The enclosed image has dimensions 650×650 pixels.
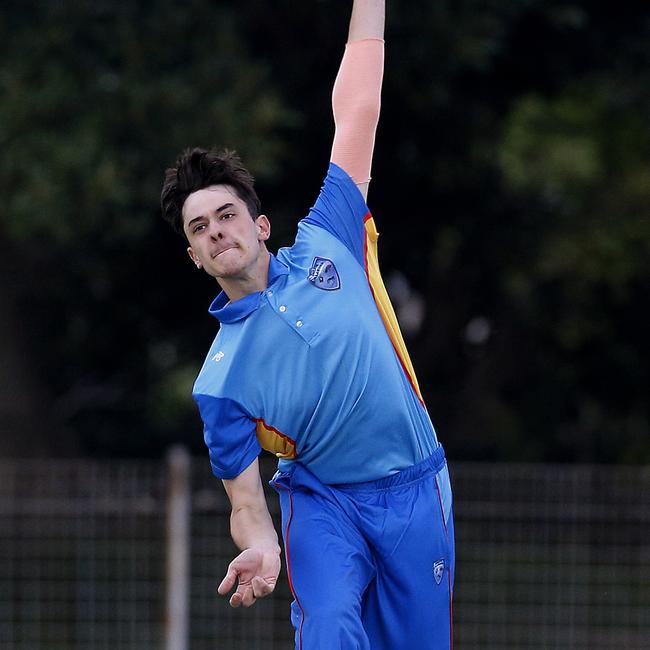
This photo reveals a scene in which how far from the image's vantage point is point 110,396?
13727 mm

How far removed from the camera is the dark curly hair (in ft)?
12.8

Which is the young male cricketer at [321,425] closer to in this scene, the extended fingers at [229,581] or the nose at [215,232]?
the nose at [215,232]

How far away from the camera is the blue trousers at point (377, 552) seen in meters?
3.83

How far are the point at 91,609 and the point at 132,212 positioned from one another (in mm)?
2723

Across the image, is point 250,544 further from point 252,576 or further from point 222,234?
point 222,234

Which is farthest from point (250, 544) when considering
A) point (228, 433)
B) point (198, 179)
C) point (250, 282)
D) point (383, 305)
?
point (198, 179)

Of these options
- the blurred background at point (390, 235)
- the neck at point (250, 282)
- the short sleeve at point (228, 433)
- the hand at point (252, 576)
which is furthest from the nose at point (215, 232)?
the blurred background at point (390, 235)

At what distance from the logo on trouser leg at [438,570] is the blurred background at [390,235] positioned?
3744 millimetres

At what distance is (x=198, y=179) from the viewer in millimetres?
3895

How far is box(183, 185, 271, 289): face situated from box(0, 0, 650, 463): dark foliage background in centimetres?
480

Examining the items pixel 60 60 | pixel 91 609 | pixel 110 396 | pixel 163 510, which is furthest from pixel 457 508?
pixel 110 396

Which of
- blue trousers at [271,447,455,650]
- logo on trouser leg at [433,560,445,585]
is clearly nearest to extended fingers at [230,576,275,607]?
blue trousers at [271,447,455,650]

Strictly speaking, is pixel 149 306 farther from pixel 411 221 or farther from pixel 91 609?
pixel 91 609

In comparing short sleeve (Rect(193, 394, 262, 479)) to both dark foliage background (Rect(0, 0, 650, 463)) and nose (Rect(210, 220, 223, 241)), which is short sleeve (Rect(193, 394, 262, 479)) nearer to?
nose (Rect(210, 220, 223, 241))
